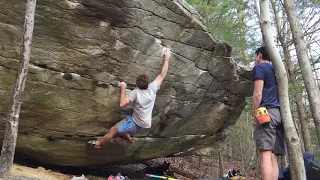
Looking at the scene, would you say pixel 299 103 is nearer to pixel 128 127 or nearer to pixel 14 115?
pixel 128 127

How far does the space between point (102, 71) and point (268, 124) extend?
429cm

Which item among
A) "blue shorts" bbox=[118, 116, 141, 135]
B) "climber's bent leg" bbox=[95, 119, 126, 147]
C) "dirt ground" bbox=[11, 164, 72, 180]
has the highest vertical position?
"blue shorts" bbox=[118, 116, 141, 135]

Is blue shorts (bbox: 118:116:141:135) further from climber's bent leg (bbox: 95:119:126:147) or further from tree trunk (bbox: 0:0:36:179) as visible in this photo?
tree trunk (bbox: 0:0:36:179)

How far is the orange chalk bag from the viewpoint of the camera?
230 inches

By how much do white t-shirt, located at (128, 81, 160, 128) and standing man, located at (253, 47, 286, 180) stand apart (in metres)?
2.68

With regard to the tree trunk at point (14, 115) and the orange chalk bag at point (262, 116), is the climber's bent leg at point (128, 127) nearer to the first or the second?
the tree trunk at point (14, 115)

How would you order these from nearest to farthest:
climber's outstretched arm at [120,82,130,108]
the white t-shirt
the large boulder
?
the large boulder < the white t-shirt < climber's outstretched arm at [120,82,130,108]

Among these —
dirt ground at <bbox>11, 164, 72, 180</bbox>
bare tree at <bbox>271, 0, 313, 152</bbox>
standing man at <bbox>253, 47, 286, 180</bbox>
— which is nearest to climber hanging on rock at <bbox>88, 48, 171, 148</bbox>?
dirt ground at <bbox>11, 164, 72, 180</bbox>

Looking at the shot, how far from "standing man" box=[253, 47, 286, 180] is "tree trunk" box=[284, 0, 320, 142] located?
2.49m

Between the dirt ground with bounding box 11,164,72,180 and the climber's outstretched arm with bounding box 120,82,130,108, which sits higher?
the climber's outstretched arm with bounding box 120,82,130,108

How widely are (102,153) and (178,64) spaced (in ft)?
11.9

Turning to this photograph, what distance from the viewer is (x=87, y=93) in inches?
316

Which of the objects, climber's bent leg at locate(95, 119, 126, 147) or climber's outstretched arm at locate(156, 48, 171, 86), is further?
climber's bent leg at locate(95, 119, 126, 147)

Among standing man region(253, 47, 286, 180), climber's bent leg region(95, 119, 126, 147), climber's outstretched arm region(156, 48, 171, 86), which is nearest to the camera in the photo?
standing man region(253, 47, 286, 180)
